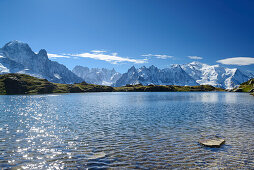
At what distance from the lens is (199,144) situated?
25812 mm

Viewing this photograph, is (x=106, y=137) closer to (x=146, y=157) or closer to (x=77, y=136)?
(x=77, y=136)

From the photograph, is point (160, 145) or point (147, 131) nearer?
point (160, 145)

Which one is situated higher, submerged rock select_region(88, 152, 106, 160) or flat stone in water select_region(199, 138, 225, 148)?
flat stone in water select_region(199, 138, 225, 148)

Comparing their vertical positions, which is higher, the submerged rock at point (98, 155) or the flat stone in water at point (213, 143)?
the flat stone in water at point (213, 143)

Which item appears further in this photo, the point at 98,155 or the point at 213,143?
the point at 213,143

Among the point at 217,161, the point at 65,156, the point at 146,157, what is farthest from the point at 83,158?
the point at 217,161

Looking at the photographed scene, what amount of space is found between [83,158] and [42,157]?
487 cm

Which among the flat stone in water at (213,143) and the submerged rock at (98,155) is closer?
the submerged rock at (98,155)

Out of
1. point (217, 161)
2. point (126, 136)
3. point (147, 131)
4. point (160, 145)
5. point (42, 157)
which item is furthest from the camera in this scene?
point (147, 131)

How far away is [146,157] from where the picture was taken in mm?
20828

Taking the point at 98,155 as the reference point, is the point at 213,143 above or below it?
above

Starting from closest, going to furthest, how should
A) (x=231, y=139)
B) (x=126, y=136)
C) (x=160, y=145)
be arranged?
(x=160, y=145) → (x=231, y=139) → (x=126, y=136)

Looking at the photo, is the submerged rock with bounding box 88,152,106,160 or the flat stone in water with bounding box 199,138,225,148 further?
the flat stone in water with bounding box 199,138,225,148

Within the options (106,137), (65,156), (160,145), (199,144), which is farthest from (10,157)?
(199,144)
